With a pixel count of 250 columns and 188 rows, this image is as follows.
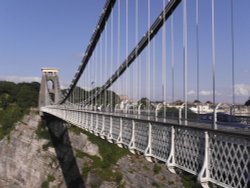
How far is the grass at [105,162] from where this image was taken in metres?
52.4

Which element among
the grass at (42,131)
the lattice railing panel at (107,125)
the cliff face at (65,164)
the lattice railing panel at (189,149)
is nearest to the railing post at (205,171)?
the lattice railing panel at (189,149)

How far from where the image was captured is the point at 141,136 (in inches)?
595

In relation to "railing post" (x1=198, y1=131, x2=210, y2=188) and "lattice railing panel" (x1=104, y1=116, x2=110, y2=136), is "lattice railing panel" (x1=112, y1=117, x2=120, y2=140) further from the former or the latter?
"railing post" (x1=198, y1=131, x2=210, y2=188)

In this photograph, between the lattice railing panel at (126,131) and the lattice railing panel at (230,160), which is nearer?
the lattice railing panel at (230,160)

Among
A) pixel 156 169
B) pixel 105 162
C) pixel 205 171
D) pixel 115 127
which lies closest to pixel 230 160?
pixel 205 171

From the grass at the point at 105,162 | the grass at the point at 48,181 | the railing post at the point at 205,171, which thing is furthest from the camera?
the grass at the point at 48,181

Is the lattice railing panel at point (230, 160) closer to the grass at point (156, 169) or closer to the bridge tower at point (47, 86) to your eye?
the grass at point (156, 169)

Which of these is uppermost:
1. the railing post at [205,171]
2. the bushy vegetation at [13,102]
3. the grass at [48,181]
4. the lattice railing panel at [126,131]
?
the bushy vegetation at [13,102]

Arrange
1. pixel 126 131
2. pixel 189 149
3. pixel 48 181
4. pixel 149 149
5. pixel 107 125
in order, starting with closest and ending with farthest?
pixel 189 149
pixel 149 149
pixel 126 131
pixel 107 125
pixel 48 181

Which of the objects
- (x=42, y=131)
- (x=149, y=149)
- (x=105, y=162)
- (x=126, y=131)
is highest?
(x=126, y=131)

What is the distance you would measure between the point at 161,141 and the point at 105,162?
44058 millimetres

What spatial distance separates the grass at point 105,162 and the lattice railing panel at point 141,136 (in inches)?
1388

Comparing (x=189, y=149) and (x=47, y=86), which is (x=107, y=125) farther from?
(x=47, y=86)

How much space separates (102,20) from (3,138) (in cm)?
4584
